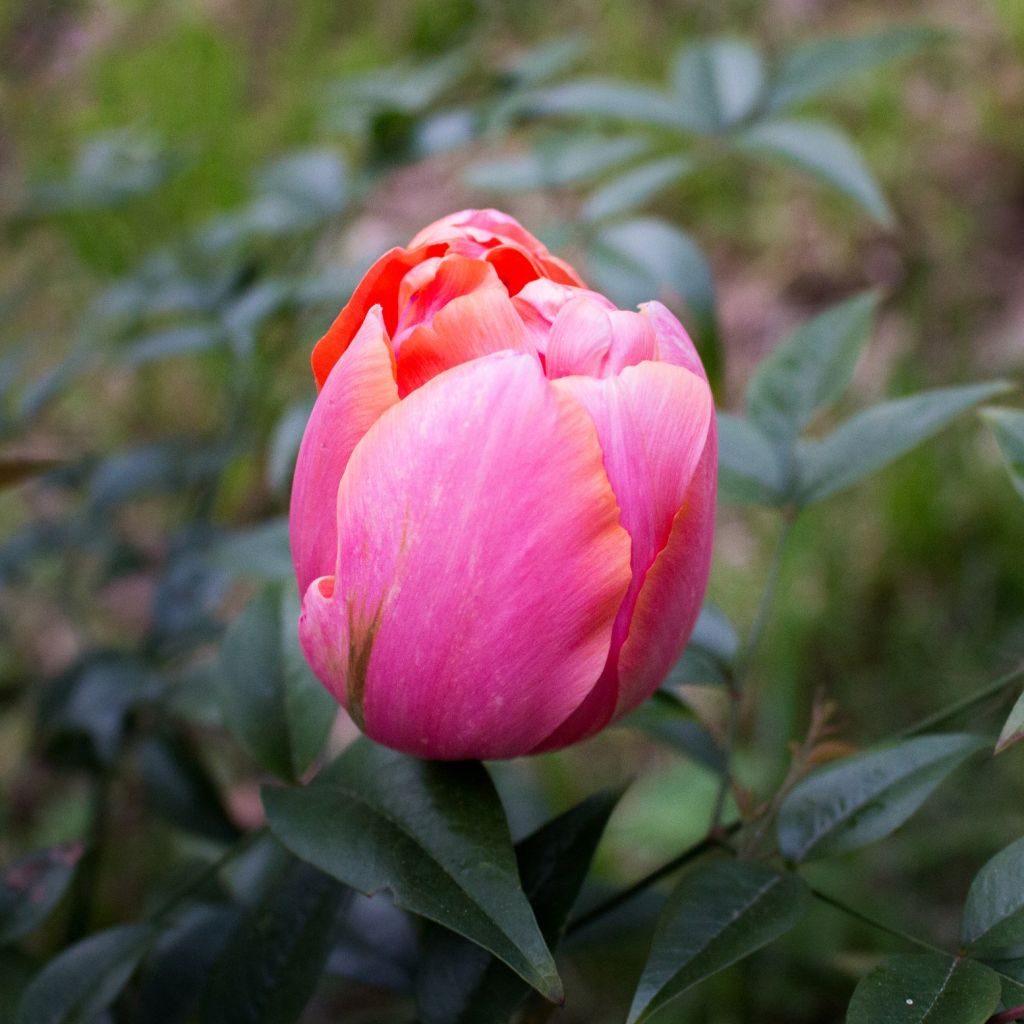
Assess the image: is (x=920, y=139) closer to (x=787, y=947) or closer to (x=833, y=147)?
(x=833, y=147)

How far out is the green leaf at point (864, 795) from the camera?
14.4 inches

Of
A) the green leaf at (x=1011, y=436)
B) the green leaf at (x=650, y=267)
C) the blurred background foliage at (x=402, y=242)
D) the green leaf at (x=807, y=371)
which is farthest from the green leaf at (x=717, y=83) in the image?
the green leaf at (x=1011, y=436)

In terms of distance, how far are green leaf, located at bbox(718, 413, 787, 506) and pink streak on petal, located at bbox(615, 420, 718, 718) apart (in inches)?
5.2

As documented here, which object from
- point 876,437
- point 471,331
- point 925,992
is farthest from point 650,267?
point 925,992

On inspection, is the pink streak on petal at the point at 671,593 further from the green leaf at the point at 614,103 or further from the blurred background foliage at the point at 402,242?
the green leaf at the point at 614,103

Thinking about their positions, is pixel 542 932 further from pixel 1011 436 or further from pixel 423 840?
pixel 1011 436

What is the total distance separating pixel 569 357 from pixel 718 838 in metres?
0.19

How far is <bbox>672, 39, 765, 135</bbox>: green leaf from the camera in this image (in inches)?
29.2

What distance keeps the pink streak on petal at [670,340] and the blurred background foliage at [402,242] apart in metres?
0.21

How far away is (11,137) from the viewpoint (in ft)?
6.28

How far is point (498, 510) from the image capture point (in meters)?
0.30

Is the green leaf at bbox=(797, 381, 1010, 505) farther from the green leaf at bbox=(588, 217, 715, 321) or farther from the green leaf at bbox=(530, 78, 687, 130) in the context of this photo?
the green leaf at bbox=(530, 78, 687, 130)

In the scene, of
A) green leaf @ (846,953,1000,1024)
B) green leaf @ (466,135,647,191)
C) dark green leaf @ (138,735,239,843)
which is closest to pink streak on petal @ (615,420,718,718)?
green leaf @ (846,953,1000,1024)

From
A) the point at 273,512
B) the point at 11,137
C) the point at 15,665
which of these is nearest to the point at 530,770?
the point at 273,512
